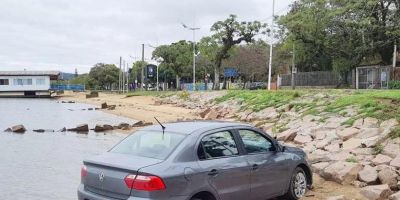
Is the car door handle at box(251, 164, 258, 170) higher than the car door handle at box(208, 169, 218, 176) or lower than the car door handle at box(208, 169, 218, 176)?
lower

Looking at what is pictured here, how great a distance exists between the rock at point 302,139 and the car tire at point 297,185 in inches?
233

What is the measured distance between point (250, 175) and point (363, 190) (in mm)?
2895

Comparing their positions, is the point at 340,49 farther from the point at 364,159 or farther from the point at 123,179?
the point at 123,179

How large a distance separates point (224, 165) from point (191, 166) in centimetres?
70

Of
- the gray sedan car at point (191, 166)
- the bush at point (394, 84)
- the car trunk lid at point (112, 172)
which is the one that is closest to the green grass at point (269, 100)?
the bush at point (394, 84)

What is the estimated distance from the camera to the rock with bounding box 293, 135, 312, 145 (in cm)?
1502

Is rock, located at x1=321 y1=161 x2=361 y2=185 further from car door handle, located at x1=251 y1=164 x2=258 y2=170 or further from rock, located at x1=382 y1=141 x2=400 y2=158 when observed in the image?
car door handle, located at x1=251 y1=164 x2=258 y2=170

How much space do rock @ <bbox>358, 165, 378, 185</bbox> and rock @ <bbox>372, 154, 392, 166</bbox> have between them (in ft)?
2.14

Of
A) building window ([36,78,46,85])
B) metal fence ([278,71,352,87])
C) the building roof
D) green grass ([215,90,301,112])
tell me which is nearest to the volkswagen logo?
green grass ([215,90,301,112])

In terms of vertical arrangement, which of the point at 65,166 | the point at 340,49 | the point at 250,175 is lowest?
the point at 65,166

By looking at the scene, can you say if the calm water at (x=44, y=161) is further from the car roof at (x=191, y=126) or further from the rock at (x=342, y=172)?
the rock at (x=342, y=172)

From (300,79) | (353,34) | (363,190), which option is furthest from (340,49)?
(363,190)

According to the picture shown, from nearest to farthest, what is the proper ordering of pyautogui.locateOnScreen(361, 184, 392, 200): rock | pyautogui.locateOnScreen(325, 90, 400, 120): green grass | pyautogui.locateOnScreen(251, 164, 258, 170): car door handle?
pyautogui.locateOnScreen(251, 164, 258, 170): car door handle, pyautogui.locateOnScreen(361, 184, 392, 200): rock, pyautogui.locateOnScreen(325, 90, 400, 120): green grass

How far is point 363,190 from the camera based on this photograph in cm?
928
